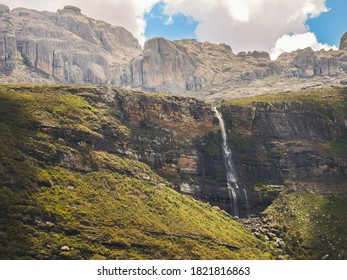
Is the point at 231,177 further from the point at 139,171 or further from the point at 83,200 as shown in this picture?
the point at 83,200

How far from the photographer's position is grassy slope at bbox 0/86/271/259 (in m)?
106

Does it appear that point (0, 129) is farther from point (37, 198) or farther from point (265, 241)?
point (265, 241)

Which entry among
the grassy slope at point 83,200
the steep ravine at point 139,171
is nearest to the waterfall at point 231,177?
the steep ravine at point 139,171

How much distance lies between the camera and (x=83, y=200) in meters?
124

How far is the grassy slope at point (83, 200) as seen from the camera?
10575 centimetres

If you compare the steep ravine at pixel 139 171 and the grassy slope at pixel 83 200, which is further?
the steep ravine at pixel 139 171

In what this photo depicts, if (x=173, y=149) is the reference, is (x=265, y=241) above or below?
below

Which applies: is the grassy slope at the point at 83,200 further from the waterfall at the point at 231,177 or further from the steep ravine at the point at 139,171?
the waterfall at the point at 231,177

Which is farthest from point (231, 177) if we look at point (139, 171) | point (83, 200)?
point (83, 200)

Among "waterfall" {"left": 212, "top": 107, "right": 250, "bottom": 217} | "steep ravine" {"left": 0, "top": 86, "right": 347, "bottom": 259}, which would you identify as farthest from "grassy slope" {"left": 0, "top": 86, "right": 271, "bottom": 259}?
"waterfall" {"left": 212, "top": 107, "right": 250, "bottom": 217}

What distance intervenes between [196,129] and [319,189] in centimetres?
5185

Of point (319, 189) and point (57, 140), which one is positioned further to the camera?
point (319, 189)

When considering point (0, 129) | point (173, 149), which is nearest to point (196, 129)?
point (173, 149)

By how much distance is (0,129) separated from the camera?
5157 inches
